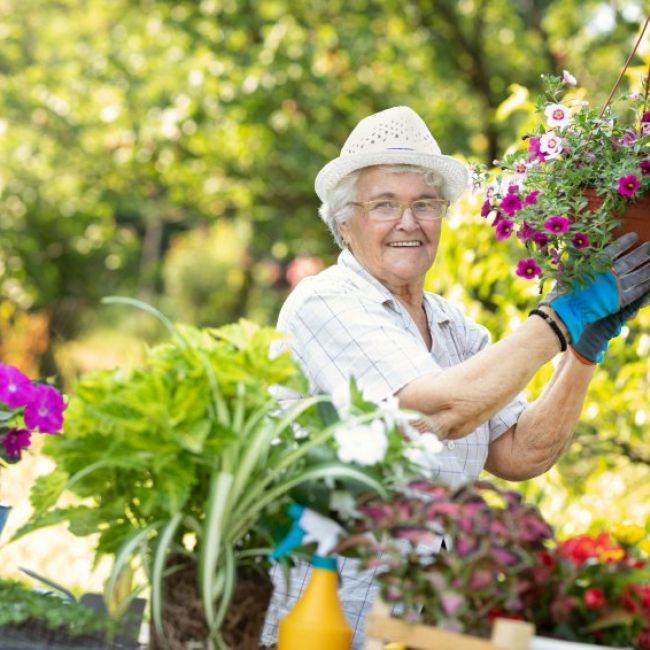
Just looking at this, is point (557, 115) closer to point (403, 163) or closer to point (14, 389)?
point (403, 163)

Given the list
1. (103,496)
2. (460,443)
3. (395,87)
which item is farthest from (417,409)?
(395,87)

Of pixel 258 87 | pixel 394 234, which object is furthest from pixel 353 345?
pixel 258 87

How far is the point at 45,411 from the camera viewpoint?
220cm

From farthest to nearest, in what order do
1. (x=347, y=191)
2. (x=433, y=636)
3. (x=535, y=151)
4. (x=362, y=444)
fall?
(x=347, y=191), (x=535, y=151), (x=362, y=444), (x=433, y=636)

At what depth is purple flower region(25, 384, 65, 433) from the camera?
7.17ft

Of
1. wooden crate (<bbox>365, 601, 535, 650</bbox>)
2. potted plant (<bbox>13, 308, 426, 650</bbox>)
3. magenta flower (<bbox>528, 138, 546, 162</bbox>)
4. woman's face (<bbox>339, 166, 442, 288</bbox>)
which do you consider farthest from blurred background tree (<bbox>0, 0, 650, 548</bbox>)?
wooden crate (<bbox>365, 601, 535, 650</bbox>)

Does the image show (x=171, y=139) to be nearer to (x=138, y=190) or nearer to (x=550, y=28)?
(x=138, y=190)

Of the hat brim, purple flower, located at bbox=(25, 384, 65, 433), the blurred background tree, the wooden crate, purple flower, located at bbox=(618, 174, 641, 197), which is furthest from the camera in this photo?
the blurred background tree

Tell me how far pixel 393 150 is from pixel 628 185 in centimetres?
56

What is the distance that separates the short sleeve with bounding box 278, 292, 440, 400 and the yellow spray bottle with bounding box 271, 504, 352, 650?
2.11 feet

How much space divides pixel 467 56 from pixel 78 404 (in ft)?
25.9

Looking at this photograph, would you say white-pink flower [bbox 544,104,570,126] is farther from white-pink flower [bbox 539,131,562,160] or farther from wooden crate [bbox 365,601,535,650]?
wooden crate [bbox 365,601,535,650]

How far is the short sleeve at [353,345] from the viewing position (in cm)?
243

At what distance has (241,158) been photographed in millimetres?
9453
